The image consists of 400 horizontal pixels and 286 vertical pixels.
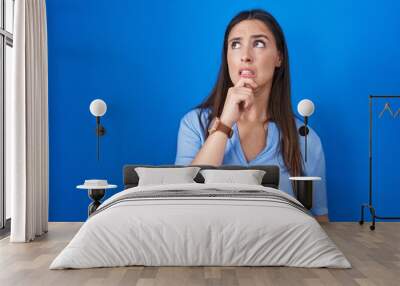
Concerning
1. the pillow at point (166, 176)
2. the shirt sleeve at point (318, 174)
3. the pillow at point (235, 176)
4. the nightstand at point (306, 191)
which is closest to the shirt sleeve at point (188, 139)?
the pillow at point (166, 176)

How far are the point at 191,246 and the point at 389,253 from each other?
74.5 inches

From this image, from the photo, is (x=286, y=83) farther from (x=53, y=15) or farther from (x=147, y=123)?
(x=53, y=15)

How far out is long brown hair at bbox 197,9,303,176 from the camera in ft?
23.4

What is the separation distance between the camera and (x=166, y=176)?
644cm

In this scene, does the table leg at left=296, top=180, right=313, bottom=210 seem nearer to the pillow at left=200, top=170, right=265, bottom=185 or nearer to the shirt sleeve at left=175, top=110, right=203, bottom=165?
the pillow at left=200, top=170, right=265, bottom=185

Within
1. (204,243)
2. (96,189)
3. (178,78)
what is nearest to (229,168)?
(178,78)

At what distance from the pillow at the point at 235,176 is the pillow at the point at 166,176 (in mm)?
203

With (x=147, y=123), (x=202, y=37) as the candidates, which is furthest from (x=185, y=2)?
(x=147, y=123)

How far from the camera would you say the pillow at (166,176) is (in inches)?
252

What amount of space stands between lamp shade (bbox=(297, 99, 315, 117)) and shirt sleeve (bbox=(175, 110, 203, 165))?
1.26m

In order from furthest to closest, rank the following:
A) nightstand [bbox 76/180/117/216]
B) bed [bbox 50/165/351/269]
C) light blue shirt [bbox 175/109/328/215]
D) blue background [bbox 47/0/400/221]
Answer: blue background [bbox 47/0/400/221], light blue shirt [bbox 175/109/328/215], nightstand [bbox 76/180/117/216], bed [bbox 50/165/351/269]

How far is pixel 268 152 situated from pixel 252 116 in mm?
485

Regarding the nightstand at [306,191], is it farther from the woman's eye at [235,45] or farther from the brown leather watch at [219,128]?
the woman's eye at [235,45]

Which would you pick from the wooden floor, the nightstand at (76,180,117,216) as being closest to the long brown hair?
the nightstand at (76,180,117,216)
